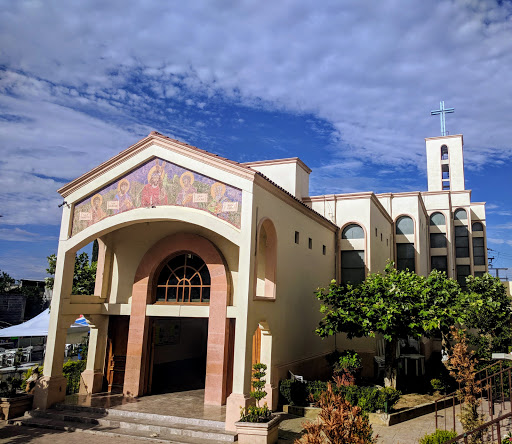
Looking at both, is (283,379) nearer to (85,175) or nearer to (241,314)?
(241,314)

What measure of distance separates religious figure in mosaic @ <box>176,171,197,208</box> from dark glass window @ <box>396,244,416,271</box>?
1759cm

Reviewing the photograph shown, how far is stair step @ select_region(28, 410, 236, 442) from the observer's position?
475 inches

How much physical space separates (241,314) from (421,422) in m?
7.23

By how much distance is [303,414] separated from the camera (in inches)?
566

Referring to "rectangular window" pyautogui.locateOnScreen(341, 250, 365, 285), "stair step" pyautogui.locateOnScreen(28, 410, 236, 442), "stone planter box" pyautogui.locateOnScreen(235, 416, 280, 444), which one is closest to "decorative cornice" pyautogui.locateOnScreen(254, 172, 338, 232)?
"rectangular window" pyautogui.locateOnScreen(341, 250, 365, 285)

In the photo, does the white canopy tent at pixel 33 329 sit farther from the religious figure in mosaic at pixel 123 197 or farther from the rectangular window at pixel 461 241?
the rectangular window at pixel 461 241

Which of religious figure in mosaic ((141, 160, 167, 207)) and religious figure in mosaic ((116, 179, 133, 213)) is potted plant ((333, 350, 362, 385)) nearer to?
→ religious figure in mosaic ((141, 160, 167, 207))

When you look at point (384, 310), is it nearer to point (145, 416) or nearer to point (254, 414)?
point (254, 414)

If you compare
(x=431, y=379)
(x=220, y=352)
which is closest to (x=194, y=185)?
(x=220, y=352)

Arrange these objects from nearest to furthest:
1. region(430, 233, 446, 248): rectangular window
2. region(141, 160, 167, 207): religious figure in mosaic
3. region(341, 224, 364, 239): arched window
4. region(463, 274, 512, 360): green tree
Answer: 1. region(141, 160, 167, 207): religious figure in mosaic
2. region(463, 274, 512, 360): green tree
3. region(341, 224, 364, 239): arched window
4. region(430, 233, 446, 248): rectangular window

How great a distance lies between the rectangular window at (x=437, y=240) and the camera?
31547 millimetres

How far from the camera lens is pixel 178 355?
23.4 metres

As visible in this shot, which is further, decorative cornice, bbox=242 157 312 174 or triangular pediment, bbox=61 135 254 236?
decorative cornice, bbox=242 157 312 174

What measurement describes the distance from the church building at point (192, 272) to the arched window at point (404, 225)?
6671 mm
